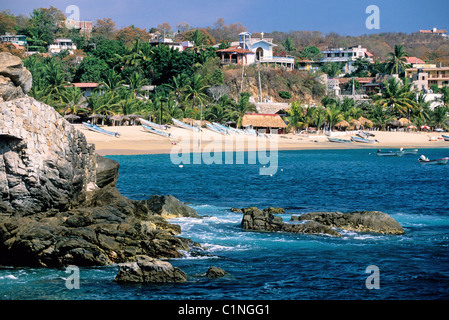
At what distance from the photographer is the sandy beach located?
62.7m

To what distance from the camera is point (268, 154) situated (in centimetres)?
6931

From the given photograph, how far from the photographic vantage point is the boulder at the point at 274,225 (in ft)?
82.1

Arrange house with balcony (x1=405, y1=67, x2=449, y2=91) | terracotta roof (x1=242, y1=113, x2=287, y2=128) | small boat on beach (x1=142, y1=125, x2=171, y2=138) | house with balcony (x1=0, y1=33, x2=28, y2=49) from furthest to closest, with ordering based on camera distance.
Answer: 1. house with balcony (x1=0, y1=33, x2=28, y2=49)
2. house with balcony (x1=405, y1=67, x2=449, y2=91)
3. terracotta roof (x1=242, y1=113, x2=287, y2=128)
4. small boat on beach (x1=142, y1=125, x2=171, y2=138)

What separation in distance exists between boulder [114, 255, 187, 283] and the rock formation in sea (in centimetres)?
167

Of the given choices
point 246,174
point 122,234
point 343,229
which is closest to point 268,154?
point 246,174

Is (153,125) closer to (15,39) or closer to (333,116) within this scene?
(333,116)

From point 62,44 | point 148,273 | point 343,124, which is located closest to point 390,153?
point 343,124

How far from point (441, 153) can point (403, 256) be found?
57.2 m

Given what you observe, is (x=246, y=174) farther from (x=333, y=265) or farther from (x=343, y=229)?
(x=333, y=265)

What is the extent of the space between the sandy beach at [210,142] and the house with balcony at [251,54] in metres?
29.3

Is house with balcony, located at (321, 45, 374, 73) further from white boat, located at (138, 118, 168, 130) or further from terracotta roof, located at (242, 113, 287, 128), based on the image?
white boat, located at (138, 118, 168, 130)

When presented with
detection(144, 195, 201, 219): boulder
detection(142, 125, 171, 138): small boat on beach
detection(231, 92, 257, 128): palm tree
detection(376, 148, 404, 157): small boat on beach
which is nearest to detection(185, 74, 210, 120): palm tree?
detection(231, 92, 257, 128): palm tree

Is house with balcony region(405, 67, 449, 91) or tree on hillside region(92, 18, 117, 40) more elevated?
tree on hillside region(92, 18, 117, 40)

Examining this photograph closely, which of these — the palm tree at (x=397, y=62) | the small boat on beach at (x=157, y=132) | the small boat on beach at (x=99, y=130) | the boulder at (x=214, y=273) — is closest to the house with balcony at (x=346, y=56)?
the palm tree at (x=397, y=62)
